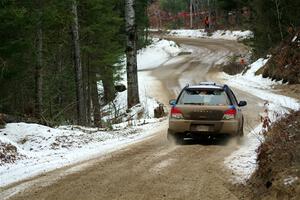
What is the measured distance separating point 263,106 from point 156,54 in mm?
33928

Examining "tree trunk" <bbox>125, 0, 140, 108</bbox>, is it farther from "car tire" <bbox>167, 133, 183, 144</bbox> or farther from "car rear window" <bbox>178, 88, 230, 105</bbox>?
"car tire" <bbox>167, 133, 183, 144</bbox>

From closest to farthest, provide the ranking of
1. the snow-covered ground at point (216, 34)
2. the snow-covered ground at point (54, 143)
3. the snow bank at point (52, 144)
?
the snow bank at point (52, 144)
the snow-covered ground at point (54, 143)
the snow-covered ground at point (216, 34)

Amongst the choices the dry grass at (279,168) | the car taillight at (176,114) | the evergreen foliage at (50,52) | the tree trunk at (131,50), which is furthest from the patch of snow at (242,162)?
the tree trunk at (131,50)

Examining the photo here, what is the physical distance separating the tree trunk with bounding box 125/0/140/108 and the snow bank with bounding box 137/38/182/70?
2597cm

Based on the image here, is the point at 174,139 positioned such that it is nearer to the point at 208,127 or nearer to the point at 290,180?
the point at 208,127

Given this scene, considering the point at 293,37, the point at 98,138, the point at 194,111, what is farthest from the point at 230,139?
the point at 293,37

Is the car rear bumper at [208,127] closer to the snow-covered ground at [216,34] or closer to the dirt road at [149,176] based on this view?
the dirt road at [149,176]

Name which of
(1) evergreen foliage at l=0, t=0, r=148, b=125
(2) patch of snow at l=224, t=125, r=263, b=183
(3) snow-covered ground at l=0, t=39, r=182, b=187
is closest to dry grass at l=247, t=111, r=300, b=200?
(2) patch of snow at l=224, t=125, r=263, b=183

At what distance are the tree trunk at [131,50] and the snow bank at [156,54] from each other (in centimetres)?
2597

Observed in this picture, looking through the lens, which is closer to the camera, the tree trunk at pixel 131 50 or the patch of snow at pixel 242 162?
the patch of snow at pixel 242 162

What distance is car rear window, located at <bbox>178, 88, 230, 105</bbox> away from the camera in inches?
527

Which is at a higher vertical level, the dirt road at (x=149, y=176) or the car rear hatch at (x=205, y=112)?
the car rear hatch at (x=205, y=112)

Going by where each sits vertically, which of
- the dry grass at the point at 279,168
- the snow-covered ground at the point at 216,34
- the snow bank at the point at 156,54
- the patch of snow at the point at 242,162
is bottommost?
the snow bank at the point at 156,54

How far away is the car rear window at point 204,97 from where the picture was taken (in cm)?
1340
